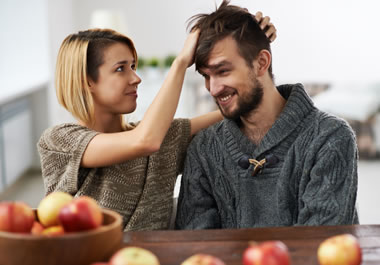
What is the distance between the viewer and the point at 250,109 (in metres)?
1.99

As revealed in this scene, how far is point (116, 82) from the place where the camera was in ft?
6.82

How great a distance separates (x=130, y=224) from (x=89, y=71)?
22.6 inches

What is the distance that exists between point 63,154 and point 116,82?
12.8 inches

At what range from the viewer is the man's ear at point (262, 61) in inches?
79.4

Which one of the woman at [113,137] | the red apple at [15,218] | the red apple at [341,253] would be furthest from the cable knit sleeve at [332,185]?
the red apple at [15,218]

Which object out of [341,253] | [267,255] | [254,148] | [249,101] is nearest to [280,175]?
[254,148]

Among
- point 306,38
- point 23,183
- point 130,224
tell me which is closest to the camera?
point 130,224

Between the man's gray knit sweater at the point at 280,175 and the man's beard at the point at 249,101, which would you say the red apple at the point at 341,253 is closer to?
the man's gray knit sweater at the point at 280,175

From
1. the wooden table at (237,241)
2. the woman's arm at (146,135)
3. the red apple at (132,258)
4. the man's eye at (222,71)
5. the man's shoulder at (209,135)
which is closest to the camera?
the red apple at (132,258)

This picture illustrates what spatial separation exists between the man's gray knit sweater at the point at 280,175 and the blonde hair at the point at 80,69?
420mm

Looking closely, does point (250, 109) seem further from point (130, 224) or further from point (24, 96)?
point (24, 96)

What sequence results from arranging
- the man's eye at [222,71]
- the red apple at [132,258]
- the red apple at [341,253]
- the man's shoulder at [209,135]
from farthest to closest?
the man's shoulder at [209,135]
the man's eye at [222,71]
the red apple at [341,253]
the red apple at [132,258]

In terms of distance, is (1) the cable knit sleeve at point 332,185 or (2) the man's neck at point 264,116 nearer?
(1) the cable knit sleeve at point 332,185

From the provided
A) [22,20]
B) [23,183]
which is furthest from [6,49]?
[23,183]
